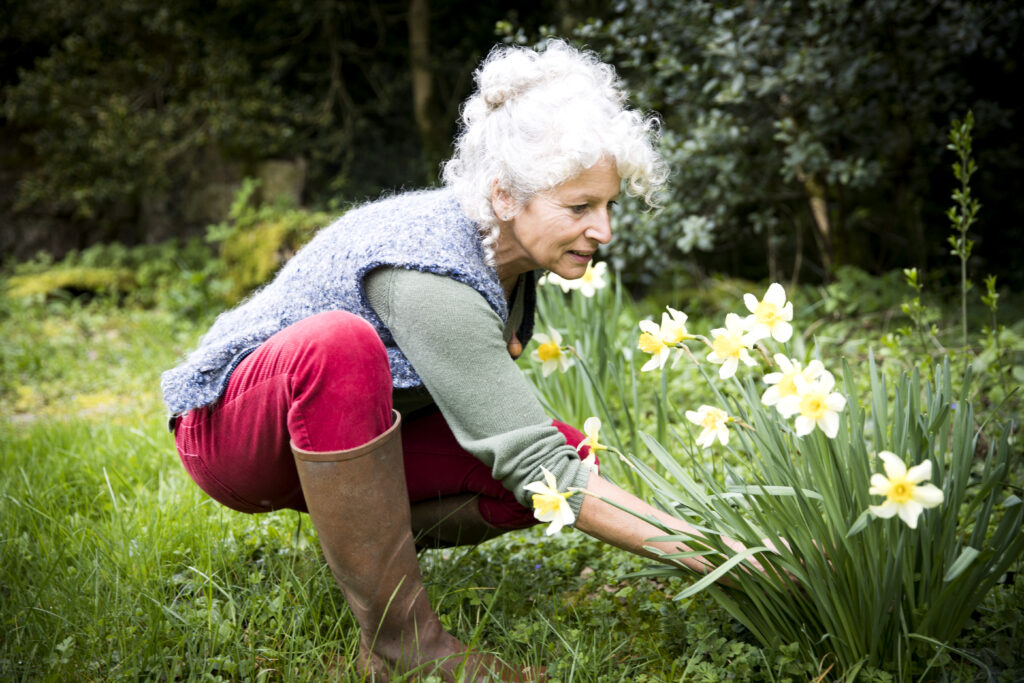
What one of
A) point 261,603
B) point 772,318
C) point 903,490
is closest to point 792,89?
point 772,318

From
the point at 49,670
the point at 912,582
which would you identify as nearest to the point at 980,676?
the point at 912,582

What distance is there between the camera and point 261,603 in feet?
5.04

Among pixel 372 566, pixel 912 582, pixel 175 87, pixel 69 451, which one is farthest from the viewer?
pixel 175 87

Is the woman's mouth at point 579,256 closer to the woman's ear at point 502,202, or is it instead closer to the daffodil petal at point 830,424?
the woman's ear at point 502,202

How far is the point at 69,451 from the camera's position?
2348mm

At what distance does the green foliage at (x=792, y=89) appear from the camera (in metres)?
3.03

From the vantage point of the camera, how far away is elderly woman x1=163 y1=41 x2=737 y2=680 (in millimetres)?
1262

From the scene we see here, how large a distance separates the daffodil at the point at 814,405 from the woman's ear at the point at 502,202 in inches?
23.5

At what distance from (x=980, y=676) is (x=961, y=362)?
1.61m

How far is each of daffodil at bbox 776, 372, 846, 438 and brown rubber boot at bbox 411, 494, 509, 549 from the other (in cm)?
71

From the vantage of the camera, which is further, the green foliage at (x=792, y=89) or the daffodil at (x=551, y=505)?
the green foliage at (x=792, y=89)

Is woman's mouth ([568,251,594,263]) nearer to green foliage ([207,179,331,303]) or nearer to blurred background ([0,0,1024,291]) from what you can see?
blurred background ([0,0,1024,291])

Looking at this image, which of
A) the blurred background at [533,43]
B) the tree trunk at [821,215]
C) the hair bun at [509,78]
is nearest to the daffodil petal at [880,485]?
the hair bun at [509,78]

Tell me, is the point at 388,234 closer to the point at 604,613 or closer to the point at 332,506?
the point at 332,506
